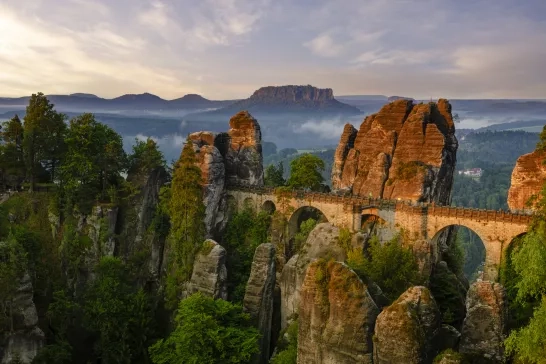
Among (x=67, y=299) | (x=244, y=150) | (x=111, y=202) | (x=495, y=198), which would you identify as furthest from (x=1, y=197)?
(x=495, y=198)

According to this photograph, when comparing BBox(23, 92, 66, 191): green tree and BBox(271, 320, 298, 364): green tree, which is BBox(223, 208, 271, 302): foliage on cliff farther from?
BBox(23, 92, 66, 191): green tree

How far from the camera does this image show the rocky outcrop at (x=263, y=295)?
3297cm

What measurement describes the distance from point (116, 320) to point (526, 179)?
114 ft

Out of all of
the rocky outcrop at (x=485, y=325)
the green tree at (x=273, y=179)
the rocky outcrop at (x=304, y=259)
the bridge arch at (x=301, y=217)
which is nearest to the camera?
the rocky outcrop at (x=485, y=325)

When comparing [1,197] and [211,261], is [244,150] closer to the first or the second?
[211,261]

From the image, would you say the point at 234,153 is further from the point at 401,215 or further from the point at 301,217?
the point at 401,215

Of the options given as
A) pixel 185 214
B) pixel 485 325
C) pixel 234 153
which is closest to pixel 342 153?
pixel 234 153

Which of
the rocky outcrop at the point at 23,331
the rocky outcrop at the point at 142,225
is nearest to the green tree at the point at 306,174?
the rocky outcrop at the point at 142,225

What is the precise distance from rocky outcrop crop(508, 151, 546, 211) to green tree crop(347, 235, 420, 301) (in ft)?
52.2

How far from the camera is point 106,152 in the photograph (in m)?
43.0

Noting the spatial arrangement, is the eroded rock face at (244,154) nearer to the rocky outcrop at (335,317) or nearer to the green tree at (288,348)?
the green tree at (288,348)

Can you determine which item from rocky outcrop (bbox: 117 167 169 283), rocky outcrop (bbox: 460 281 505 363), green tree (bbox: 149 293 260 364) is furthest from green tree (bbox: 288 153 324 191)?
rocky outcrop (bbox: 460 281 505 363)

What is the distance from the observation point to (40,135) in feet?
138

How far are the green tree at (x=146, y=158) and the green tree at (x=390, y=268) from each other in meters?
23.1
